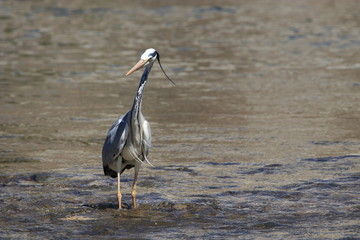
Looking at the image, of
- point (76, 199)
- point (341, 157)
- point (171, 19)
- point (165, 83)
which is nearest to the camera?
point (76, 199)

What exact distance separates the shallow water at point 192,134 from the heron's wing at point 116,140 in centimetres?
55

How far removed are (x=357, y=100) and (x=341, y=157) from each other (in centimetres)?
420

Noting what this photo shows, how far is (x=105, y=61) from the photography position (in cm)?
1909

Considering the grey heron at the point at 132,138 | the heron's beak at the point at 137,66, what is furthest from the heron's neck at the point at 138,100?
the heron's beak at the point at 137,66

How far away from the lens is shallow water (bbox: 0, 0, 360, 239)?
7629 millimetres

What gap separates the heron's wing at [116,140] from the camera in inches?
314

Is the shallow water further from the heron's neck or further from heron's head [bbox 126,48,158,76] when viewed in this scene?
heron's head [bbox 126,48,158,76]

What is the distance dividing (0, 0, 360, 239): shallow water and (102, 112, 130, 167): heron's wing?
0.55m

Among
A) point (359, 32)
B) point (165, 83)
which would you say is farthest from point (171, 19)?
point (165, 83)

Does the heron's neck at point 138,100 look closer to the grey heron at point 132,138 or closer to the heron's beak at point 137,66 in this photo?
the grey heron at point 132,138

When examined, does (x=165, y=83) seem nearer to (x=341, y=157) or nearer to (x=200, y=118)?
(x=200, y=118)

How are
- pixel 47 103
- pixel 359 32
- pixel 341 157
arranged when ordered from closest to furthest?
pixel 341 157 < pixel 47 103 < pixel 359 32

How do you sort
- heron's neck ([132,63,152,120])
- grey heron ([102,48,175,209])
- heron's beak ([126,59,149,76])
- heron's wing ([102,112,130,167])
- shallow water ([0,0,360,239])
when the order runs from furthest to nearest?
1. heron's wing ([102,112,130,167])
2. grey heron ([102,48,175,209])
3. heron's neck ([132,63,152,120])
4. shallow water ([0,0,360,239])
5. heron's beak ([126,59,149,76])

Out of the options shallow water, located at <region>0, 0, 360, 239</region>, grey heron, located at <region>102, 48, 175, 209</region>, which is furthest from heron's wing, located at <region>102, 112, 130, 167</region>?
shallow water, located at <region>0, 0, 360, 239</region>
